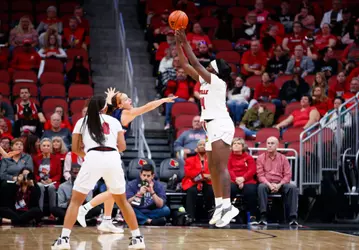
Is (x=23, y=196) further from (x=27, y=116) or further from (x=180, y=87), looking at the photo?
(x=180, y=87)

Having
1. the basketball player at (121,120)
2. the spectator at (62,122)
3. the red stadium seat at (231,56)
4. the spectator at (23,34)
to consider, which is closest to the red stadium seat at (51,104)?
the spectator at (62,122)

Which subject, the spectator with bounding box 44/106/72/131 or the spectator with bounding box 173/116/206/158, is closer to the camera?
the spectator with bounding box 173/116/206/158

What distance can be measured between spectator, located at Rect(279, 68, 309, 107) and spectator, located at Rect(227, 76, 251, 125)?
2.55ft

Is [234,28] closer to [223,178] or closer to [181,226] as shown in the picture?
[181,226]

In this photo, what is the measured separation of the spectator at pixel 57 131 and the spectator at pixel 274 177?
3.63 m

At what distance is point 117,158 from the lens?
822cm

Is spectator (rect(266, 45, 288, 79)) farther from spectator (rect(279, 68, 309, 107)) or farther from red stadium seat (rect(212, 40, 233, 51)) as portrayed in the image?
red stadium seat (rect(212, 40, 233, 51))

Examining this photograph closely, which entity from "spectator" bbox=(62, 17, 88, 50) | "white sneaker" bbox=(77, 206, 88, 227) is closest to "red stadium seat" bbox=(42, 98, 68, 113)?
"spectator" bbox=(62, 17, 88, 50)

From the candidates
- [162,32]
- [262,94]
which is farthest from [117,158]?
[162,32]

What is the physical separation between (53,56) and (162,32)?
2.79 m

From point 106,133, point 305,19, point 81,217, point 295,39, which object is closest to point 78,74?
point 295,39

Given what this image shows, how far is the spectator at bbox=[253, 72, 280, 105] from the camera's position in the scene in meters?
16.3

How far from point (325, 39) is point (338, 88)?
2.56m

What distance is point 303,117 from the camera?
15.2 m
